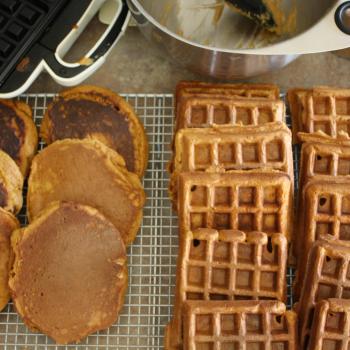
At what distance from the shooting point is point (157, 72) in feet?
7.64

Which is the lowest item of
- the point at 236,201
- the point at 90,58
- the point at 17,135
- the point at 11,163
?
the point at 236,201

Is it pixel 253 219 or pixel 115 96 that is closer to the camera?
pixel 253 219

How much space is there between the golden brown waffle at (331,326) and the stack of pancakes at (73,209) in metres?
0.64

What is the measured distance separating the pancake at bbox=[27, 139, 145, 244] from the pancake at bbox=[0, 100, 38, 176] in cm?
6

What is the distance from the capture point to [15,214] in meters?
2.10

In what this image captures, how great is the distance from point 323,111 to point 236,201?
1.64 ft

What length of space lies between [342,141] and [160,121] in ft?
2.15

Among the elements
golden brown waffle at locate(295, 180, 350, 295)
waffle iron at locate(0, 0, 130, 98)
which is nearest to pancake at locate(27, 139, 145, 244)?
waffle iron at locate(0, 0, 130, 98)

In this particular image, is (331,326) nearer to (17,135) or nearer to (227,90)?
(227,90)

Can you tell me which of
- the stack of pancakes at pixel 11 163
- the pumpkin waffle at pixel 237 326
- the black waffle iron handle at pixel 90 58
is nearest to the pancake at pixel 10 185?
the stack of pancakes at pixel 11 163

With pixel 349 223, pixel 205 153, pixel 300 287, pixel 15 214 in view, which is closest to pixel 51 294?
pixel 15 214

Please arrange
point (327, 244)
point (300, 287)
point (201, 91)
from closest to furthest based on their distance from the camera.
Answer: point (327, 244) < point (300, 287) < point (201, 91)

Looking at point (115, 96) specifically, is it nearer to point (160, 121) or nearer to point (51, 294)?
point (160, 121)

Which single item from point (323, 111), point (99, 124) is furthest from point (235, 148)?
point (99, 124)
